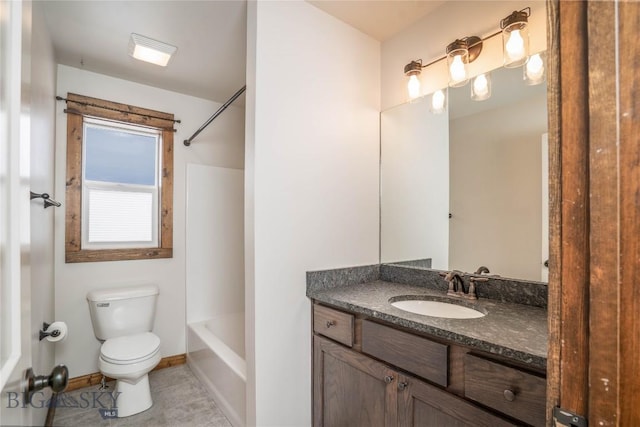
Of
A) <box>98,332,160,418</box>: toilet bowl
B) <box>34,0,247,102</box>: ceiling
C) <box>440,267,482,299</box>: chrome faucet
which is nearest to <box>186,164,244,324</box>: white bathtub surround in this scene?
<box>98,332,160,418</box>: toilet bowl

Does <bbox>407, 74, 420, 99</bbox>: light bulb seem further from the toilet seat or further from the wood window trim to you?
the toilet seat

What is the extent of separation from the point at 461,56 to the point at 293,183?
1.14m

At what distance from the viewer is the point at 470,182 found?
166cm

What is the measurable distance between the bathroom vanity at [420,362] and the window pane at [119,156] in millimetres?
1922

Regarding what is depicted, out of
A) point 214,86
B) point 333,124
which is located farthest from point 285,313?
point 214,86

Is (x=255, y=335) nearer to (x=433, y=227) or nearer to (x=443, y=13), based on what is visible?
(x=433, y=227)

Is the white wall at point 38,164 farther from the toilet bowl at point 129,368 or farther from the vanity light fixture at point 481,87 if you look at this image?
the vanity light fixture at point 481,87

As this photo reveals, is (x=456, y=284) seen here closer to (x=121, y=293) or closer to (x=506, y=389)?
(x=506, y=389)

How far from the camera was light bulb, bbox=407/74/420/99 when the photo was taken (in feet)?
6.03

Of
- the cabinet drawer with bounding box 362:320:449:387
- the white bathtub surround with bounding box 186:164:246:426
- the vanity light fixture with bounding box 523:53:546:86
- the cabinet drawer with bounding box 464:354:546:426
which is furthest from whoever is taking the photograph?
the white bathtub surround with bounding box 186:164:246:426

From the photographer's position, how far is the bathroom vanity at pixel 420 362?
3.07ft

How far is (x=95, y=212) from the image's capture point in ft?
7.89

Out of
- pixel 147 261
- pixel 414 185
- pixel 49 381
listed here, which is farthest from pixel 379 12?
pixel 147 261

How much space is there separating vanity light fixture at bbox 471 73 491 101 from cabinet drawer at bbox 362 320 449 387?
4.16 ft
